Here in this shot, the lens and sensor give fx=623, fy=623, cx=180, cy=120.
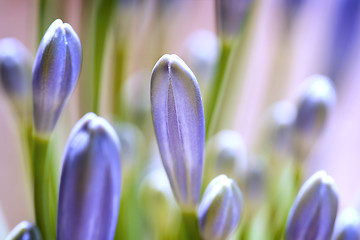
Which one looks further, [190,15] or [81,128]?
[190,15]

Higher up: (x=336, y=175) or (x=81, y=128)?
(x=81, y=128)

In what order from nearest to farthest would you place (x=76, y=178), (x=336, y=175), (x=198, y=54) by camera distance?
(x=76, y=178) → (x=198, y=54) → (x=336, y=175)

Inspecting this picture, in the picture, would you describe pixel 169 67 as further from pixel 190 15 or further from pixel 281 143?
pixel 190 15

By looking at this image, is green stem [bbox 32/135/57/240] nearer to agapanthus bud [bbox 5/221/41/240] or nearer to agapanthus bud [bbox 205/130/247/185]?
agapanthus bud [bbox 5/221/41/240]

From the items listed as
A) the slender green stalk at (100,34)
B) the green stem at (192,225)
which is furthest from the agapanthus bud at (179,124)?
the slender green stalk at (100,34)

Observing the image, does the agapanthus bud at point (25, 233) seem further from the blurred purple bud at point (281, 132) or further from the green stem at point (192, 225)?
the blurred purple bud at point (281, 132)

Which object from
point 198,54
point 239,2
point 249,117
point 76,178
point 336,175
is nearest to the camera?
point 76,178

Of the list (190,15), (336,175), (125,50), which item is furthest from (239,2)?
(336,175)
